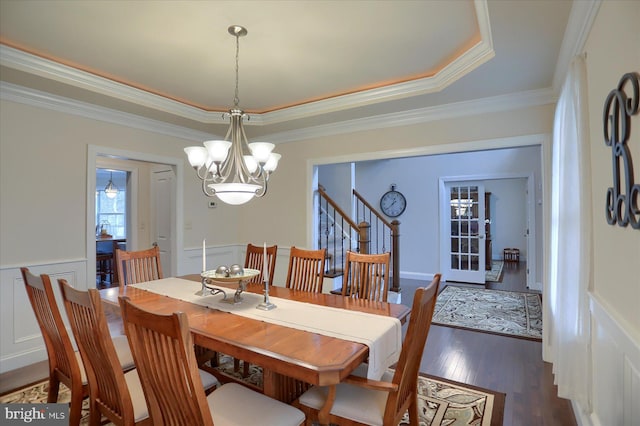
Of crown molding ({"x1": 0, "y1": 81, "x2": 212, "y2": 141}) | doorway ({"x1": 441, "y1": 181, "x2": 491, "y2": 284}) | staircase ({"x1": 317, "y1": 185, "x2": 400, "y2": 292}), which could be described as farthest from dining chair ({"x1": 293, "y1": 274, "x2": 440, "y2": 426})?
doorway ({"x1": 441, "y1": 181, "x2": 491, "y2": 284})

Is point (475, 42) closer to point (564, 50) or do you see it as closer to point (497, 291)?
point (564, 50)

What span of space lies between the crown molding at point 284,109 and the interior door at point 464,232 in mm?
4119

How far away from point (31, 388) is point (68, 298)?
1.63 m

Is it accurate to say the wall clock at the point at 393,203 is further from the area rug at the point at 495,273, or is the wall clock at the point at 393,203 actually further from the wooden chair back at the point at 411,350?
the wooden chair back at the point at 411,350

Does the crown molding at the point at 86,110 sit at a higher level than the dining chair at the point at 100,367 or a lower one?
higher

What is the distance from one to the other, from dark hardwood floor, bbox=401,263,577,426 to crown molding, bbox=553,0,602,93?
2354 mm

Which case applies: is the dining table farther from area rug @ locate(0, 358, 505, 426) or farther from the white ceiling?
the white ceiling

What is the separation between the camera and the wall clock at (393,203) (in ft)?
23.4

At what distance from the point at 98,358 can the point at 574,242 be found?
2.69 metres

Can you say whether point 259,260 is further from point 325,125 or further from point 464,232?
point 464,232

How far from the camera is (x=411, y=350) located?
4.89 ft

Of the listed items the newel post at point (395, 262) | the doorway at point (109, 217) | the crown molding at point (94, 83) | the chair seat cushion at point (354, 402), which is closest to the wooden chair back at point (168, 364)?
the chair seat cushion at point (354, 402)

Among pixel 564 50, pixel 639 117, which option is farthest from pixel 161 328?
pixel 564 50

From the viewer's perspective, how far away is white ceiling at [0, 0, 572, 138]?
6.57 ft
